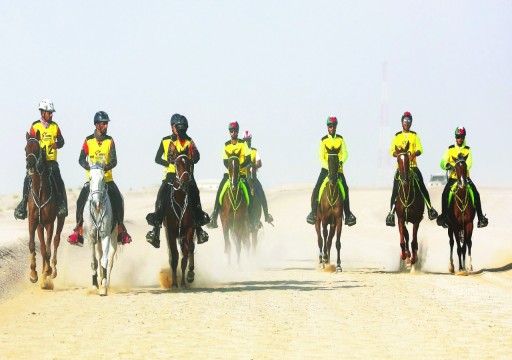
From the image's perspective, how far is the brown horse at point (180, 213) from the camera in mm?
18375

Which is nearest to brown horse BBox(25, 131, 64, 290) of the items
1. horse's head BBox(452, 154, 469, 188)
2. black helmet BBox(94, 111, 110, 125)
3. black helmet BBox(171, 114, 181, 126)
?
black helmet BBox(94, 111, 110, 125)

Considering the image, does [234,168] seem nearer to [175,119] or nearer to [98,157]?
[175,119]

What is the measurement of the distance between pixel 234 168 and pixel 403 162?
12.7ft

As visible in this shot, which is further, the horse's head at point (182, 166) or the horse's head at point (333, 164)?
the horse's head at point (333, 164)

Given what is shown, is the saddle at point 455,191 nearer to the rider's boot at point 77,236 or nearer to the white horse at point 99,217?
the white horse at point 99,217

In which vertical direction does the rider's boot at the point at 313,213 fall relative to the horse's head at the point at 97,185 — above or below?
below

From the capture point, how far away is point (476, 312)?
15.6 meters

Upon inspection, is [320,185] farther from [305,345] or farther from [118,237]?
[305,345]

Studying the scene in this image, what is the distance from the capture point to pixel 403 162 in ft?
74.4

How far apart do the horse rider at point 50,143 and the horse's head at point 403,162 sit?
6948 mm

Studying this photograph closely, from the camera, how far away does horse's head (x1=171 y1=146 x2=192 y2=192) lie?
1831 centimetres

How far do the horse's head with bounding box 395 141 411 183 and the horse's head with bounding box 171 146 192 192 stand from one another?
5722mm

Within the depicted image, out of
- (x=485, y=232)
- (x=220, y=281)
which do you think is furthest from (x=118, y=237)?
(x=485, y=232)

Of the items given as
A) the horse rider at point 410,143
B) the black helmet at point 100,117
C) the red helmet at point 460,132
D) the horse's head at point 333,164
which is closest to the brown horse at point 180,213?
the black helmet at point 100,117
